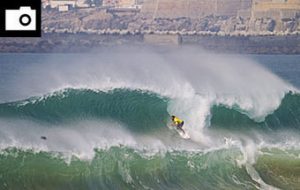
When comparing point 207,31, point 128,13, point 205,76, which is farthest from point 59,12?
point 205,76

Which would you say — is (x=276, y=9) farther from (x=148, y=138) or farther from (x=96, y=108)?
(x=148, y=138)

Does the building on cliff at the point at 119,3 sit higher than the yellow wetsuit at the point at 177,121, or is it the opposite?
the yellow wetsuit at the point at 177,121

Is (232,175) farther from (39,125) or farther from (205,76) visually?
(205,76)

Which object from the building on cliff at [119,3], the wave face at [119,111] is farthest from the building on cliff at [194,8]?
the wave face at [119,111]

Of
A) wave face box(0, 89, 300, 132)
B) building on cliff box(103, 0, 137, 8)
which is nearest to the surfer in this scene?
wave face box(0, 89, 300, 132)

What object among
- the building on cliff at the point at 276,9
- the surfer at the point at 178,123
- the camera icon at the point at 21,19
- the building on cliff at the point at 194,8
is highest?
the camera icon at the point at 21,19

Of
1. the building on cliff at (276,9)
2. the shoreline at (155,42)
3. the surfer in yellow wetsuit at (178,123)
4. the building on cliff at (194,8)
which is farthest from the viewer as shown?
the building on cliff at (194,8)
